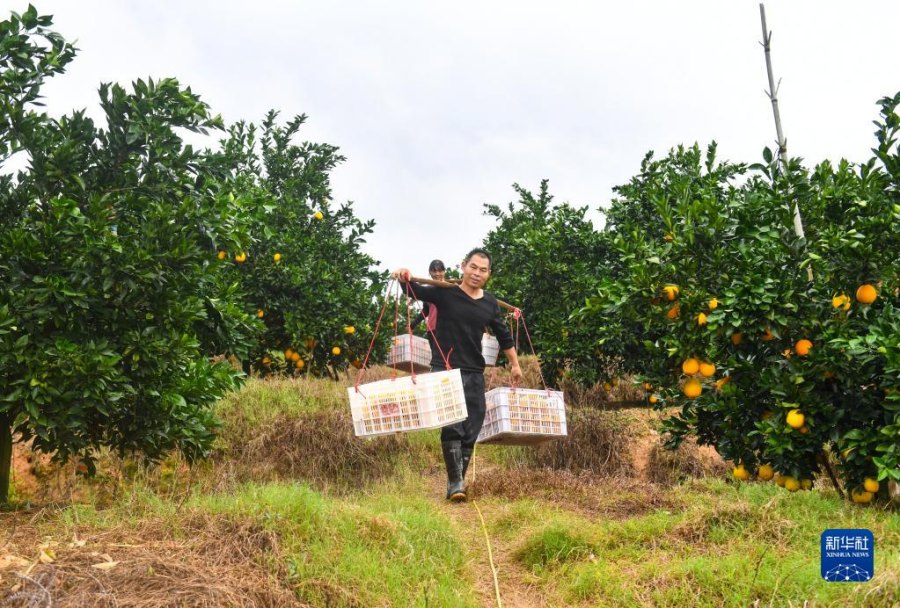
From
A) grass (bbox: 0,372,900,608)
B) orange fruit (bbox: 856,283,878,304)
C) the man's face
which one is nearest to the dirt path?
grass (bbox: 0,372,900,608)

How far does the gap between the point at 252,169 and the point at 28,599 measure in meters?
11.7

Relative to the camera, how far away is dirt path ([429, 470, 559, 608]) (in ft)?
17.0

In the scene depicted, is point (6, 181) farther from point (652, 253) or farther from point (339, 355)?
point (339, 355)

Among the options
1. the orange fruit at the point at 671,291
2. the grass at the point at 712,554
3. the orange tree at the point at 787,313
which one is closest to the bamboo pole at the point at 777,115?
the orange tree at the point at 787,313

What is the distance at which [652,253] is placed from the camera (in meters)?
6.11

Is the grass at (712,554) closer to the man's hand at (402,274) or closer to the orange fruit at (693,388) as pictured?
the orange fruit at (693,388)

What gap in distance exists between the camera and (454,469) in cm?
746

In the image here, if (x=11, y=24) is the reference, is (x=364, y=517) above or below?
below

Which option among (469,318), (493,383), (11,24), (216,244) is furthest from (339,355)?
(11,24)

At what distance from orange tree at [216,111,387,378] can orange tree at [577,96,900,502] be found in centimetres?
693

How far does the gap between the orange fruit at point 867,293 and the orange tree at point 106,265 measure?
4437mm

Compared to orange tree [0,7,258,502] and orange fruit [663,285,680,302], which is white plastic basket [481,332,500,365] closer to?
orange tree [0,7,258,502]

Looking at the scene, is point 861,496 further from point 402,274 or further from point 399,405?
point 402,274

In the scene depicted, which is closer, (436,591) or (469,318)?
(436,591)
